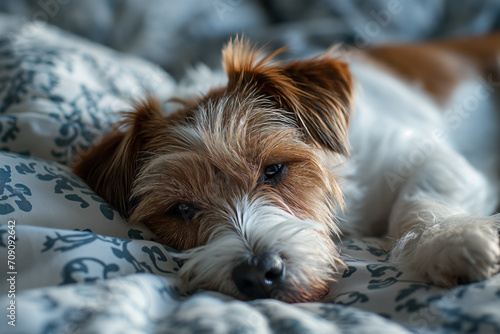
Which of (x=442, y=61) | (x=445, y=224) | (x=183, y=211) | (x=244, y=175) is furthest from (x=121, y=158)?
(x=442, y=61)

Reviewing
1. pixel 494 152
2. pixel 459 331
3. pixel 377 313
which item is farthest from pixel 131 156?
pixel 494 152

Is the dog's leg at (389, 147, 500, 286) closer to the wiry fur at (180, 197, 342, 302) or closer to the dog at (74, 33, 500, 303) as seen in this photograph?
the dog at (74, 33, 500, 303)

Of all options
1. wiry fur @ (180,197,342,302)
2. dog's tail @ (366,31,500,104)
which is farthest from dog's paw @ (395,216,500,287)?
dog's tail @ (366,31,500,104)

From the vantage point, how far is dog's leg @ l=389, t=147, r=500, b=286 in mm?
1129

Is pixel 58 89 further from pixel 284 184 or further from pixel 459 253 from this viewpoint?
pixel 459 253

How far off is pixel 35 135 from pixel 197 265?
1020 mm

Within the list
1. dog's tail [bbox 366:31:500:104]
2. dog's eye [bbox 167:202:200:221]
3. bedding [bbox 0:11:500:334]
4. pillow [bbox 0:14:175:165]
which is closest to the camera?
bedding [bbox 0:11:500:334]

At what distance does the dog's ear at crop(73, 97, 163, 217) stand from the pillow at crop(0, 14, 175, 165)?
0.12 meters

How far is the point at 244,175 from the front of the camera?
149cm

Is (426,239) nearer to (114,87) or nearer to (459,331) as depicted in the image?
(459,331)

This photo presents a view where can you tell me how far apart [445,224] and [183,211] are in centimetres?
90

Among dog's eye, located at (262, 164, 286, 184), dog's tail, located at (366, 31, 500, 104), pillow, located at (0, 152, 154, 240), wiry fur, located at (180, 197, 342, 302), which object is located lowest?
pillow, located at (0, 152, 154, 240)

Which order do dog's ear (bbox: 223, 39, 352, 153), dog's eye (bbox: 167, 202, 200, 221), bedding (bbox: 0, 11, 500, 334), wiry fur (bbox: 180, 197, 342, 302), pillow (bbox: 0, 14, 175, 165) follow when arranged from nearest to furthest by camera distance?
bedding (bbox: 0, 11, 500, 334), wiry fur (bbox: 180, 197, 342, 302), dog's eye (bbox: 167, 202, 200, 221), dog's ear (bbox: 223, 39, 352, 153), pillow (bbox: 0, 14, 175, 165)

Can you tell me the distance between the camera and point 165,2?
3018mm
